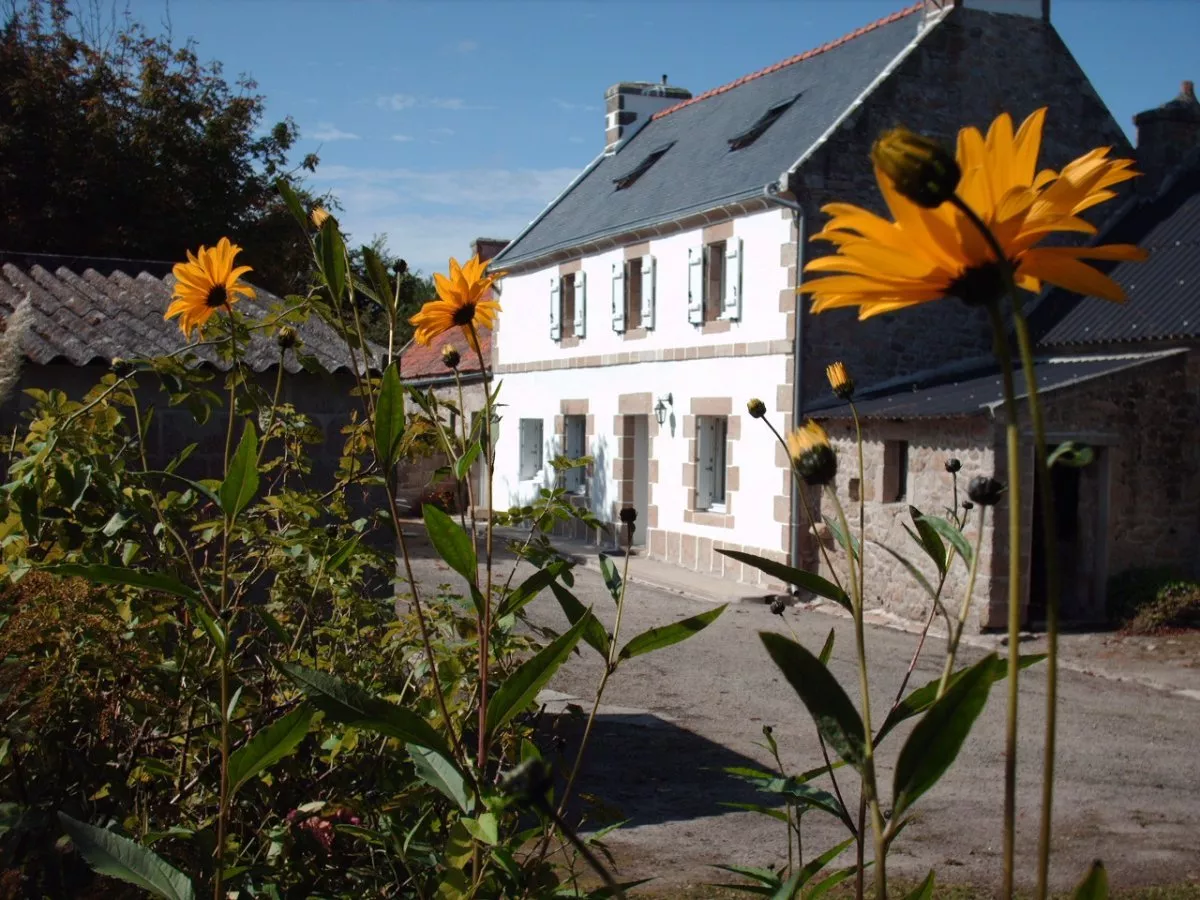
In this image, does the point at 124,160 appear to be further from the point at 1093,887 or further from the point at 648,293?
the point at 1093,887

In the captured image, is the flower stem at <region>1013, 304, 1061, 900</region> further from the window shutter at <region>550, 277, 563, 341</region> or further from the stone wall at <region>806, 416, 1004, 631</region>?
the window shutter at <region>550, 277, 563, 341</region>

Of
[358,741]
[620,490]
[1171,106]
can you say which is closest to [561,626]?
[620,490]

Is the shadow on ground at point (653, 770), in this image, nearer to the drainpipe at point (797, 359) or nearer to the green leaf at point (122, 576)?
the green leaf at point (122, 576)

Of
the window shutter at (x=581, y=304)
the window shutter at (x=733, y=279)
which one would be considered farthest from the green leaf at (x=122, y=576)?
the window shutter at (x=581, y=304)

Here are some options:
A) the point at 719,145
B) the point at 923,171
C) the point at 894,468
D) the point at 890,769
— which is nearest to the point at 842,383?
the point at 923,171

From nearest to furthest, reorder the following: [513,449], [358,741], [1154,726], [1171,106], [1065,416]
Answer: [358,741] → [1154,726] → [1065,416] → [1171,106] → [513,449]

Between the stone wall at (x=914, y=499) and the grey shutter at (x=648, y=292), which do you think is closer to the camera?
the stone wall at (x=914, y=499)

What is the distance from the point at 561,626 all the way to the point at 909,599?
172 inches

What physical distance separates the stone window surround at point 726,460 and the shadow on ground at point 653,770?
747 centimetres

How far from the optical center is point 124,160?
17875 millimetres

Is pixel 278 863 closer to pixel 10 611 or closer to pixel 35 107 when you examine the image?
pixel 10 611

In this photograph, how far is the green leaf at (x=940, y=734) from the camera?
34.9 inches

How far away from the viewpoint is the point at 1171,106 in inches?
631

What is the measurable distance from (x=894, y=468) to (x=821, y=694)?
524 inches
